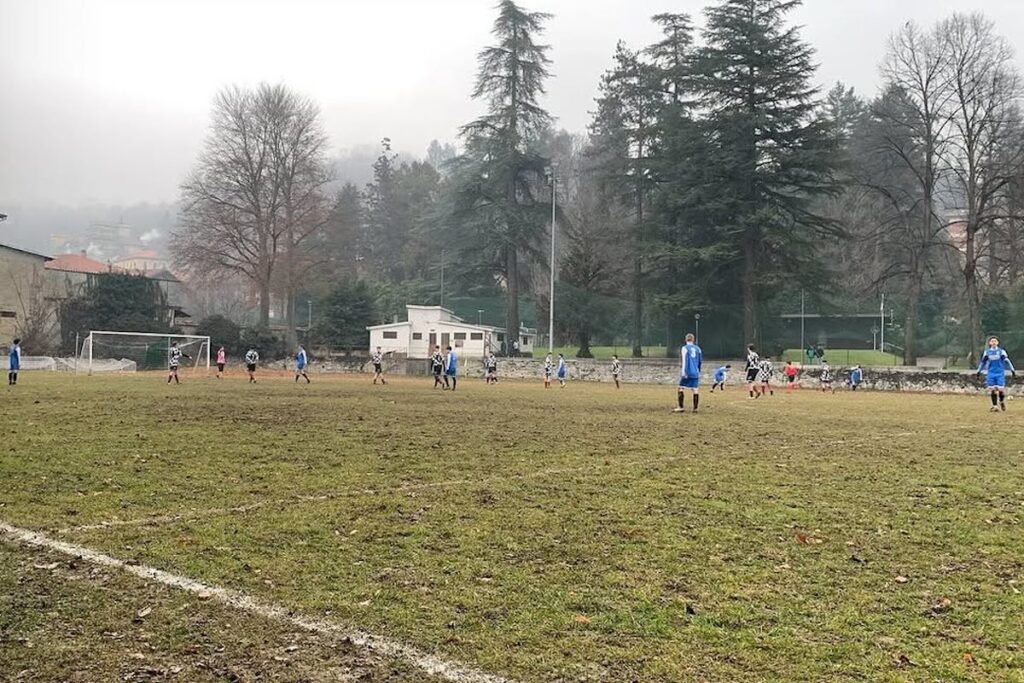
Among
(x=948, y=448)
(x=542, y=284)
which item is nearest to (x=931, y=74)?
(x=542, y=284)

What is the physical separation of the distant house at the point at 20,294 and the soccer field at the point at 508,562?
47.2m

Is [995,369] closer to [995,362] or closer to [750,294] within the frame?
[995,362]

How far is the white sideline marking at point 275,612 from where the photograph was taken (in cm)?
381

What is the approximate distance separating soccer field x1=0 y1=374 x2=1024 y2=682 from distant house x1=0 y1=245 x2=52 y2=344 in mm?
47151

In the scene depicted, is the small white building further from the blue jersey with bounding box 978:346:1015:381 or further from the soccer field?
the soccer field

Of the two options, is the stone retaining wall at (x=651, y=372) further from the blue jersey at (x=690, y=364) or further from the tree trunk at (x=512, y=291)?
the blue jersey at (x=690, y=364)

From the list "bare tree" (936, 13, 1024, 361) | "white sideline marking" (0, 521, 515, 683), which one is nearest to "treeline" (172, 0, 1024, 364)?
"bare tree" (936, 13, 1024, 361)

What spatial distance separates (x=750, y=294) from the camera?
4416cm

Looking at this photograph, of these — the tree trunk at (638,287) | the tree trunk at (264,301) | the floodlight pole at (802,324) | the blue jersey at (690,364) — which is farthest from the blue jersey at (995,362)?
the tree trunk at (264,301)

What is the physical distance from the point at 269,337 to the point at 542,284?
69.3 feet

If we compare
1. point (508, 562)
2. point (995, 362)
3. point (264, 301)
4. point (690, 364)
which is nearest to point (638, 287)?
point (264, 301)

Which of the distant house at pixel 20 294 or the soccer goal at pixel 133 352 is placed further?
the distant house at pixel 20 294

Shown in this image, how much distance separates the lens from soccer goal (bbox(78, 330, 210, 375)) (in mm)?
45219

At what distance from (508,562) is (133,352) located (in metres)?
49.0
